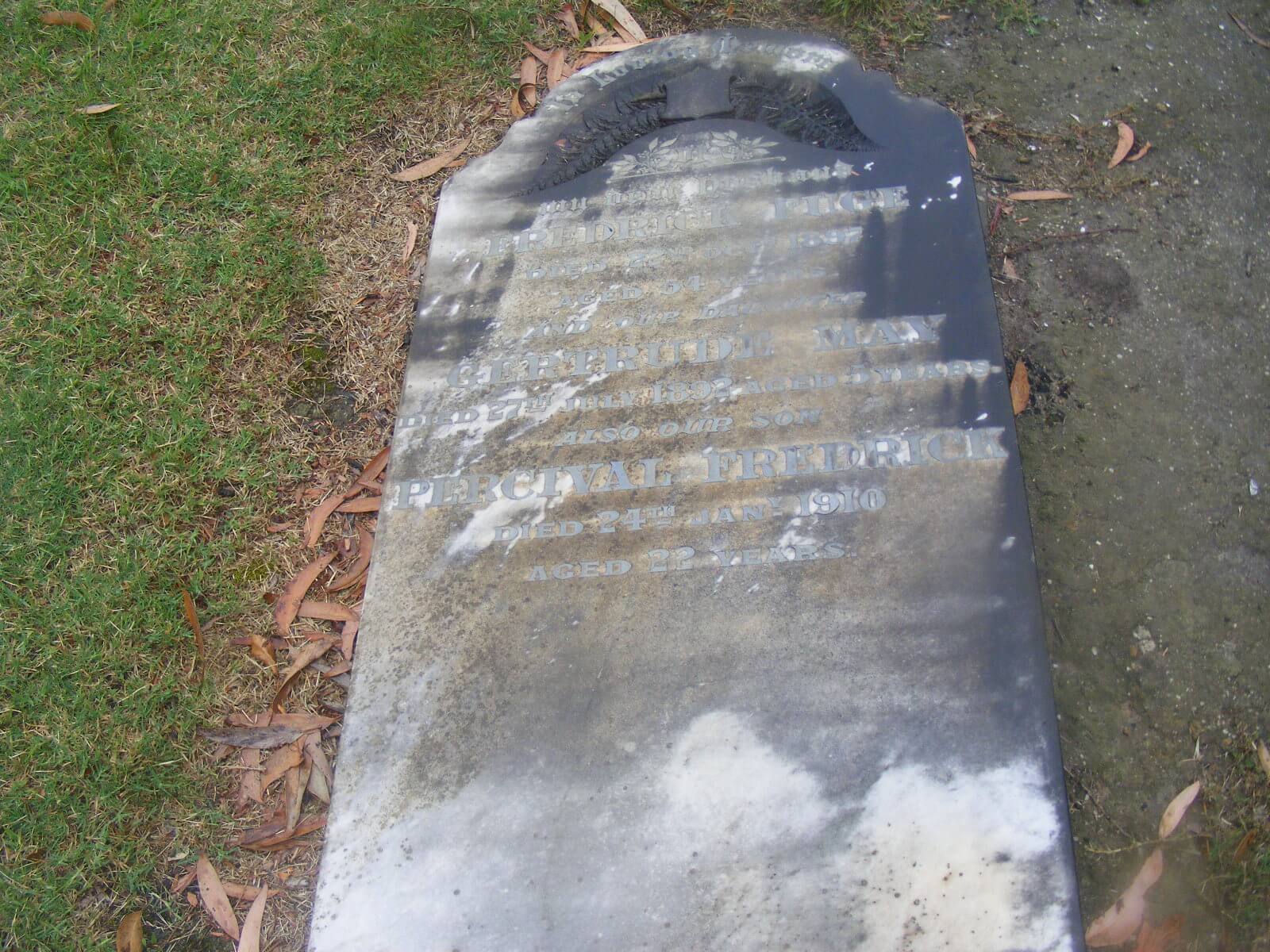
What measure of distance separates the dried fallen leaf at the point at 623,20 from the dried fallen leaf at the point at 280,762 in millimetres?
2762

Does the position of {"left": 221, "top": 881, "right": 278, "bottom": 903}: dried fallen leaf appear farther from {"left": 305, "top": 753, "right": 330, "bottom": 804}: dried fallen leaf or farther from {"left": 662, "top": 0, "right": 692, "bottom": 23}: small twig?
{"left": 662, "top": 0, "right": 692, "bottom": 23}: small twig

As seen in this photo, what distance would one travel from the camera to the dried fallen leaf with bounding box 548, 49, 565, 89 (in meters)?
3.58

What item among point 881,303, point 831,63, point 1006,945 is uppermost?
point 831,63

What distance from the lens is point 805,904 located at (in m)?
1.79

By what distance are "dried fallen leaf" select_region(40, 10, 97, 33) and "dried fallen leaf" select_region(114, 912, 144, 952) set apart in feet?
11.2

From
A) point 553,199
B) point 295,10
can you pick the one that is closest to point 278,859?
point 553,199

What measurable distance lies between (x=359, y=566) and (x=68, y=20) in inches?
112

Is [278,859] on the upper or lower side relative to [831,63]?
lower

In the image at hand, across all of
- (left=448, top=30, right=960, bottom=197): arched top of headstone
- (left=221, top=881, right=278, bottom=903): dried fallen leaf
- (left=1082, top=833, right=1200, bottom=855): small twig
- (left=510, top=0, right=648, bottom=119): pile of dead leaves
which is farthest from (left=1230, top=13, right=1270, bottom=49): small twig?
(left=221, top=881, right=278, bottom=903): dried fallen leaf

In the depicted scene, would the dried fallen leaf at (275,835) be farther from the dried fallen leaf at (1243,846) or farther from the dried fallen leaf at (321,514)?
the dried fallen leaf at (1243,846)

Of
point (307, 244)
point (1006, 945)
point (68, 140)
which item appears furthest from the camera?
point (68, 140)

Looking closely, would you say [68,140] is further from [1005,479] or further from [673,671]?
[1005,479]

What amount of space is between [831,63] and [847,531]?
1448mm

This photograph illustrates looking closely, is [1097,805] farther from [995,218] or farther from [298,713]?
[298,713]
